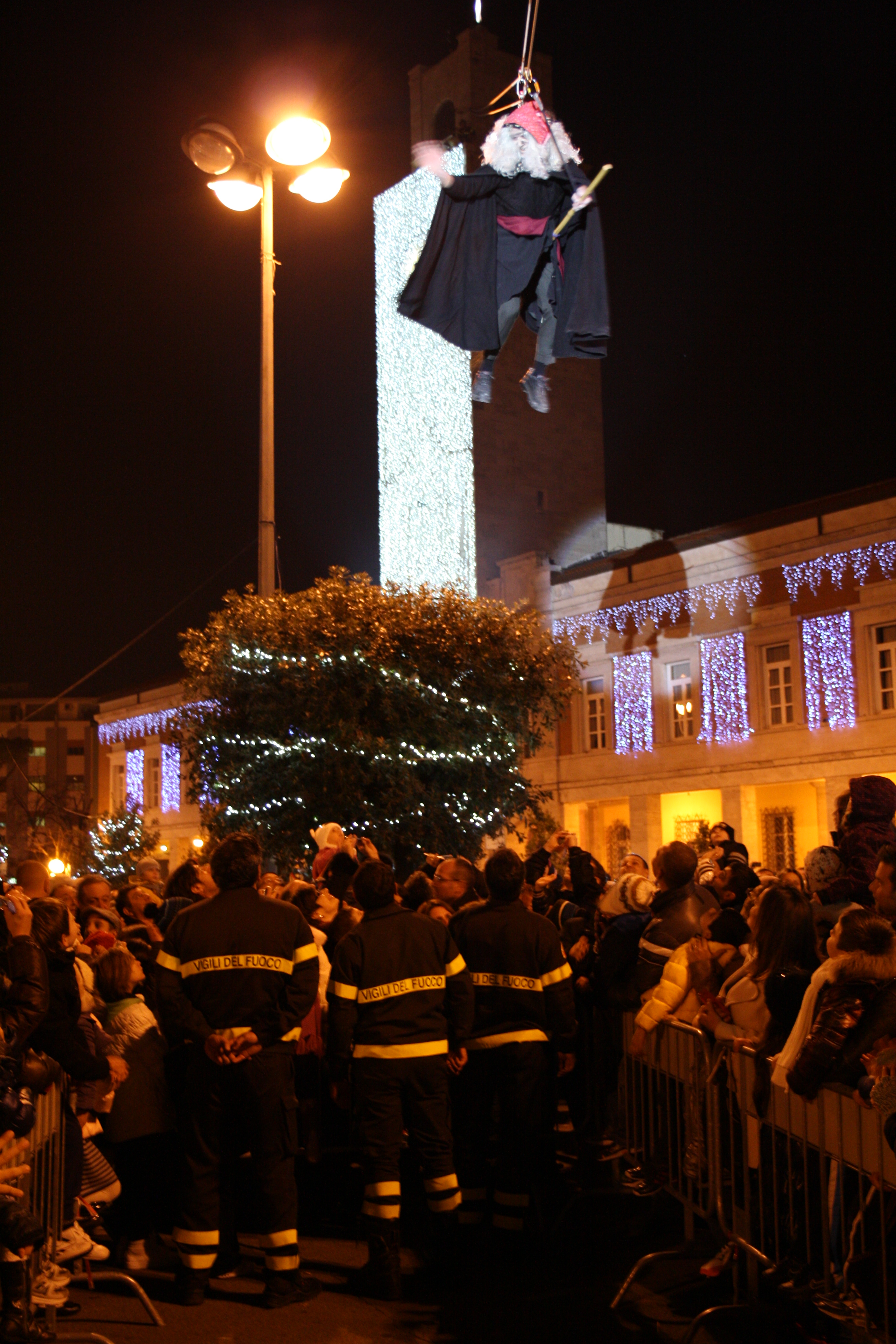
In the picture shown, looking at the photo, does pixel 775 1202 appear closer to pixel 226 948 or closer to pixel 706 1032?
pixel 706 1032

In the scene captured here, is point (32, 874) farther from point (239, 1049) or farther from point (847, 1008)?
point (847, 1008)

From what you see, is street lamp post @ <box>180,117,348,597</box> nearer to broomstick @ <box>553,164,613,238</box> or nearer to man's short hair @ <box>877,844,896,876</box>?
broomstick @ <box>553,164,613,238</box>

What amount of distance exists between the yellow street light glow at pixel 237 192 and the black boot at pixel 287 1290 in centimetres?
904

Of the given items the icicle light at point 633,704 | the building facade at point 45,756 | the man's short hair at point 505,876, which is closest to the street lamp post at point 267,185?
the man's short hair at point 505,876

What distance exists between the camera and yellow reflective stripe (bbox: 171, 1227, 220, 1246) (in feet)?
18.4

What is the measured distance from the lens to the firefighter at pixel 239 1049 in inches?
221

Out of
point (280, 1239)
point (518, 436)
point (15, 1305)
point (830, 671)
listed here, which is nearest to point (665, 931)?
point (280, 1239)

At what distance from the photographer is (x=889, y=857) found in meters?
5.40

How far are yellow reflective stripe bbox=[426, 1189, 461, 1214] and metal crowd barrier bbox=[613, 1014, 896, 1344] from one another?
878 millimetres

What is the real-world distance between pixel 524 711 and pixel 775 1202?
57.7 feet

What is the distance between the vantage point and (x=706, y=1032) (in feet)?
18.6

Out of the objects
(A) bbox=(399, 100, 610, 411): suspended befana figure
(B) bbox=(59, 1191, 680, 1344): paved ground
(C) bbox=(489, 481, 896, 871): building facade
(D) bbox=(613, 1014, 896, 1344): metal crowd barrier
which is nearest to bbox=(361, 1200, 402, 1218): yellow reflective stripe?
(B) bbox=(59, 1191, 680, 1344): paved ground

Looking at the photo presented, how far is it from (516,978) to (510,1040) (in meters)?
0.31

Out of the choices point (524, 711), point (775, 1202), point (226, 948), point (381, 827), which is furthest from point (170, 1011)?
point (524, 711)
